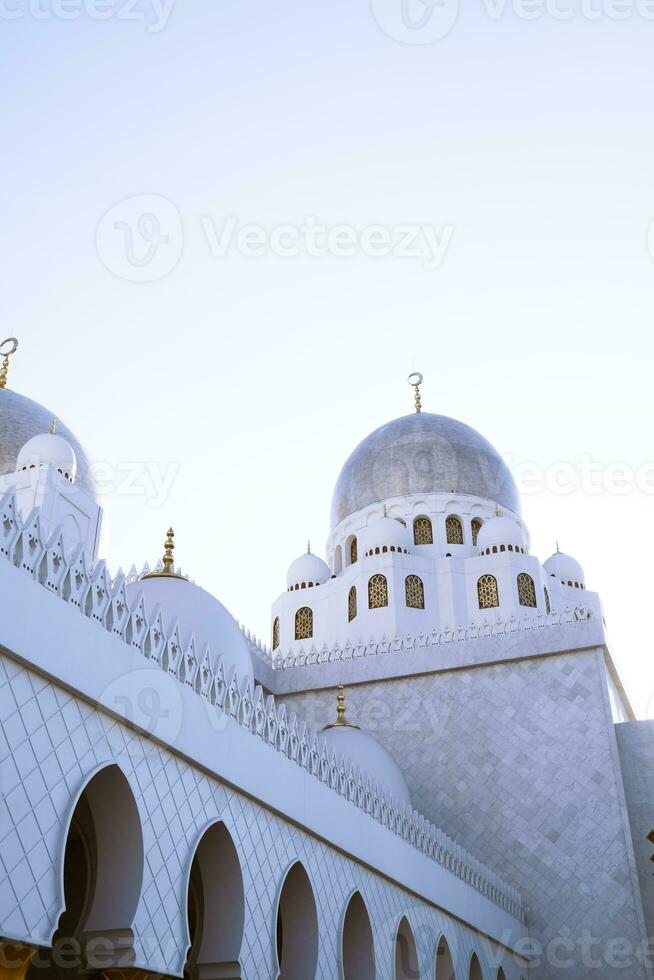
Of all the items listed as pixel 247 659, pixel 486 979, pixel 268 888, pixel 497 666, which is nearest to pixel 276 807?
pixel 268 888

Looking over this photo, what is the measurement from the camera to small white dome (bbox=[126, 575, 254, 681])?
947 centimetres

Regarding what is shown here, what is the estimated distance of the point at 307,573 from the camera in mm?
19266

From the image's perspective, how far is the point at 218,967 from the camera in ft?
20.1

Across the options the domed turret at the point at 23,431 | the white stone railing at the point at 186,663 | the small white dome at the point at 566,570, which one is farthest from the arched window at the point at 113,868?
the small white dome at the point at 566,570

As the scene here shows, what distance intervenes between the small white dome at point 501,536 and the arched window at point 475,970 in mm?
8965

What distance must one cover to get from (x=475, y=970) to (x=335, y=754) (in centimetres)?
259

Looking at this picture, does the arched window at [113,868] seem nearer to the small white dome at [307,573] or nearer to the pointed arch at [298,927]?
the pointed arch at [298,927]

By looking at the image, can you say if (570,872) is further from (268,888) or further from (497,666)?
(268,888)

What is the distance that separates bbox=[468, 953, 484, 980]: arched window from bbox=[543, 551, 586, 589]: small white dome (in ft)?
39.6

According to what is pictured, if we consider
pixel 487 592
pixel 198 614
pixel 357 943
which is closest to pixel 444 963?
pixel 357 943

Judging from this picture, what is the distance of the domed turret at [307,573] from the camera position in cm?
1919

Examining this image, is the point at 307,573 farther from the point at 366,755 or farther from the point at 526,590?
the point at 366,755

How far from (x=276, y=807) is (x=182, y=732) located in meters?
1.30

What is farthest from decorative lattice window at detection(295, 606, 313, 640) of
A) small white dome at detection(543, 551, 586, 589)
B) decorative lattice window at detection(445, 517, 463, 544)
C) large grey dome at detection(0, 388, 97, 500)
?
small white dome at detection(543, 551, 586, 589)
